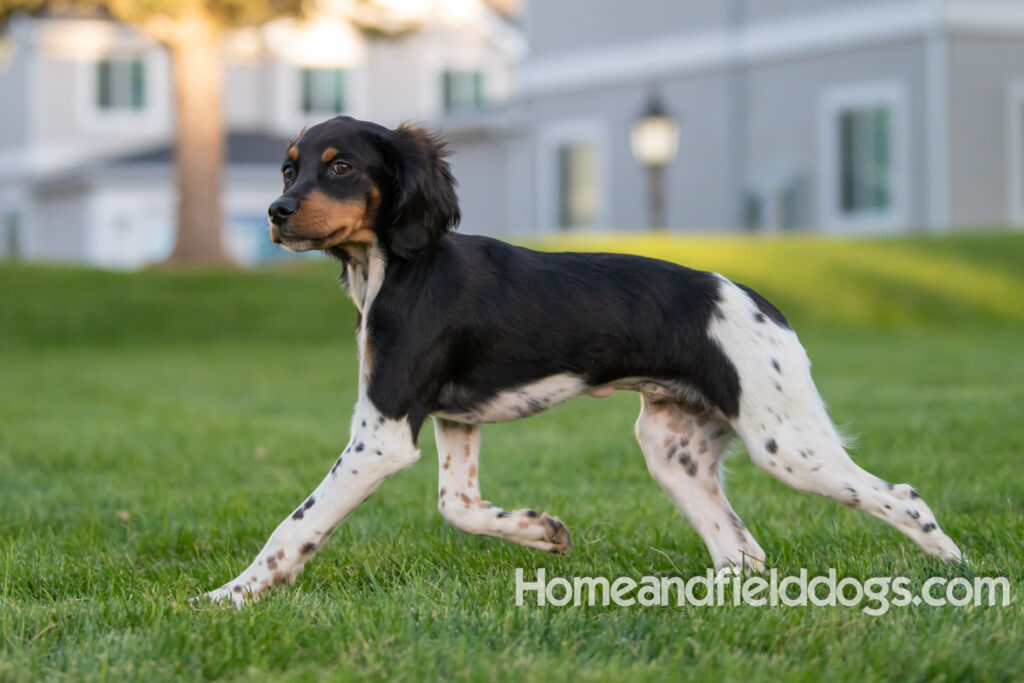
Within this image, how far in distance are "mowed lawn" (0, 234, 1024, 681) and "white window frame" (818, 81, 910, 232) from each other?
27.4 ft

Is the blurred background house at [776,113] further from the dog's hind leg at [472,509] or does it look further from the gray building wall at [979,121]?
the dog's hind leg at [472,509]

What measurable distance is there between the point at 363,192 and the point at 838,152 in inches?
746

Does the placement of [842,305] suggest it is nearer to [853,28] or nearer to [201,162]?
[853,28]

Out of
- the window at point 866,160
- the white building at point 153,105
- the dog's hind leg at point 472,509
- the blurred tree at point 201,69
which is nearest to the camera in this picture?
the dog's hind leg at point 472,509

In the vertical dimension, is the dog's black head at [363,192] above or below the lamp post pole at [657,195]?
below

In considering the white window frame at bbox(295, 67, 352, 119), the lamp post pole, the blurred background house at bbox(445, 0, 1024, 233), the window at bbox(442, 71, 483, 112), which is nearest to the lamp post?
the lamp post pole

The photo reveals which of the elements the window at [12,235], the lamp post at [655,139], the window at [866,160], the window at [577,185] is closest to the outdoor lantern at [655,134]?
the lamp post at [655,139]

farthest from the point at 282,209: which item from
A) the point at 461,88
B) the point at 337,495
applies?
the point at 461,88

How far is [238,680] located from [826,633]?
57.0 inches

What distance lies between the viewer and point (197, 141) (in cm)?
2231

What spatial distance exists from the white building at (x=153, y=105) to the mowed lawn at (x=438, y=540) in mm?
22500

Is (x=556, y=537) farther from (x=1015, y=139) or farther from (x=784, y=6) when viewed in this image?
(x=784, y=6)

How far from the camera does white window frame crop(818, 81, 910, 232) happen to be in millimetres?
21031

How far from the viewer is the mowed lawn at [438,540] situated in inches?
124
